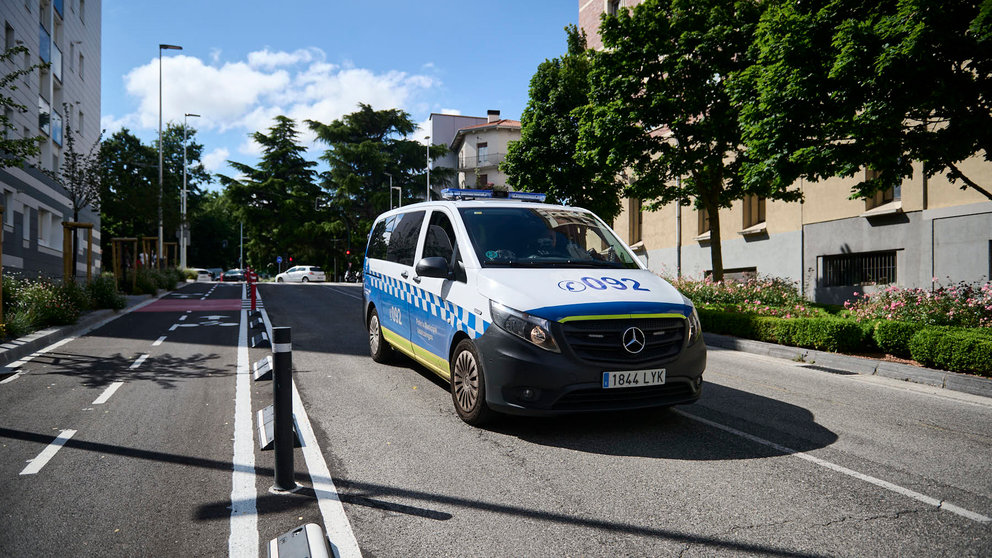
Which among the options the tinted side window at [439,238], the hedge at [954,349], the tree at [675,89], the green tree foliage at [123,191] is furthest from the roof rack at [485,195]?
the green tree foliage at [123,191]

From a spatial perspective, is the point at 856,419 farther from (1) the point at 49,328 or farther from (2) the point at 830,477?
(1) the point at 49,328

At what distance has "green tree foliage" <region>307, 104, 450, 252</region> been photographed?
54.7m

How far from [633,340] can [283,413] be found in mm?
2542

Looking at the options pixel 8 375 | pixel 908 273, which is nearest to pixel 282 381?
pixel 8 375

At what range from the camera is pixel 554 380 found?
464cm

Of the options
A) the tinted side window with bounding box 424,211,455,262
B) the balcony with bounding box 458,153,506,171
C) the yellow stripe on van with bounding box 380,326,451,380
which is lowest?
the yellow stripe on van with bounding box 380,326,451,380

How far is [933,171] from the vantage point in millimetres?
11258

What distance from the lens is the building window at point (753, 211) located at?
24.9 meters

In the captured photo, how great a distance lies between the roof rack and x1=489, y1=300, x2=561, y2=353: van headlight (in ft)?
8.59

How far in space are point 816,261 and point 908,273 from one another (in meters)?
3.70

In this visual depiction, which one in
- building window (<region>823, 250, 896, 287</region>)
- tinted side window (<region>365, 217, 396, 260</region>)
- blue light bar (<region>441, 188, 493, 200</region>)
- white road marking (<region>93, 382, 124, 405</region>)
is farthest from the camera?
building window (<region>823, 250, 896, 287</region>)

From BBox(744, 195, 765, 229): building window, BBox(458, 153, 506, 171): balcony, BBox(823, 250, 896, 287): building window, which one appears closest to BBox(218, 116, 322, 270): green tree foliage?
BBox(458, 153, 506, 171): balcony

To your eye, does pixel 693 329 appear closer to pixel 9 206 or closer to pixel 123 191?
pixel 9 206

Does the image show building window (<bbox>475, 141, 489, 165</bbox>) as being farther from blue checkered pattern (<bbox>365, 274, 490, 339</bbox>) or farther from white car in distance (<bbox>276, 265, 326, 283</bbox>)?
blue checkered pattern (<bbox>365, 274, 490, 339</bbox>)
